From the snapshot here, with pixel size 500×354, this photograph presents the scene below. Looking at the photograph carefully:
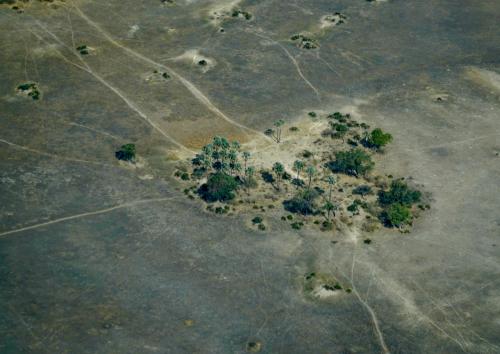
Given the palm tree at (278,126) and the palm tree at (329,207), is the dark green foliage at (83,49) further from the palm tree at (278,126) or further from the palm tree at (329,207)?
the palm tree at (329,207)

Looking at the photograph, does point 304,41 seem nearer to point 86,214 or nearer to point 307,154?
point 307,154

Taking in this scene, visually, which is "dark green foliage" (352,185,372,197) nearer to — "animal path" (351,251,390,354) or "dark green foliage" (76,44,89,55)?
"animal path" (351,251,390,354)

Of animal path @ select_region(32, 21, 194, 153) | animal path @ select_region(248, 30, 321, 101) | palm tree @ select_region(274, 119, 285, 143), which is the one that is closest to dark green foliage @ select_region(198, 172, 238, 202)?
animal path @ select_region(32, 21, 194, 153)

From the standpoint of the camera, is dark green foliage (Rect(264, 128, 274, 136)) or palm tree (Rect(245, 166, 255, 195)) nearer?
palm tree (Rect(245, 166, 255, 195))

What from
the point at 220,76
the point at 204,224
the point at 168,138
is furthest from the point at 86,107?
the point at 204,224

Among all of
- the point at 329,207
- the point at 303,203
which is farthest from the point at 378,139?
the point at 303,203

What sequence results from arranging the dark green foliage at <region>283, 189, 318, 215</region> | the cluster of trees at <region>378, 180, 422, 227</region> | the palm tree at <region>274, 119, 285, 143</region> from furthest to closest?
the palm tree at <region>274, 119, 285, 143</region>, the dark green foliage at <region>283, 189, 318, 215</region>, the cluster of trees at <region>378, 180, 422, 227</region>

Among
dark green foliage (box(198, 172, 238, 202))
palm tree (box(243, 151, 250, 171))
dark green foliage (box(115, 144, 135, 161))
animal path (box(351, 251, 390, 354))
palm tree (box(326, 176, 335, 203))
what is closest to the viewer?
animal path (box(351, 251, 390, 354))
